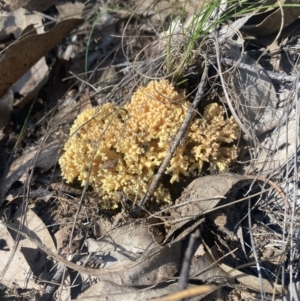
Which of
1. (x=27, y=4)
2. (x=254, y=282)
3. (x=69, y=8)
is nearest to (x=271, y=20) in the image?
(x=254, y=282)

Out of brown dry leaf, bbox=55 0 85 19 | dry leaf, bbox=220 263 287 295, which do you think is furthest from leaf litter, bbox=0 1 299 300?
brown dry leaf, bbox=55 0 85 19

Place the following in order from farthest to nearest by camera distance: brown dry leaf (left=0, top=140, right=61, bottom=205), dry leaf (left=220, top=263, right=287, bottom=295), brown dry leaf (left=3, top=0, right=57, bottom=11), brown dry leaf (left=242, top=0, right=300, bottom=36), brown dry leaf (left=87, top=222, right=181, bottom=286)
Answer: brown dry leaf (left=3, top=0, right=57, bottom=11)
brown dry leaf (left=0, top=140, right=61, bottom=205)
brown dry leaf (left=242, top=0, right=300, bottom=36)
brown dry leaf (left=87, top=222, right=181, bottom=286)
dry leaf (left=220, top=263, right=287, bottom=295)

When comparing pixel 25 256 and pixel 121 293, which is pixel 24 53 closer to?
pixel 25 256

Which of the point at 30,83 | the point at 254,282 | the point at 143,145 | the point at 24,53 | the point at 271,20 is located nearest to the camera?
the point at 254,282

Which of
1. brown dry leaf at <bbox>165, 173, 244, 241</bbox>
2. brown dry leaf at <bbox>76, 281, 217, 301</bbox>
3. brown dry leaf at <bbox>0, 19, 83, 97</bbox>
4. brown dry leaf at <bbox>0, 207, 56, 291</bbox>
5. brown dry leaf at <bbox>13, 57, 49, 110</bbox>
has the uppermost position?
brown dry leaf at <bbox>0, 19, 83, 97</bbox>

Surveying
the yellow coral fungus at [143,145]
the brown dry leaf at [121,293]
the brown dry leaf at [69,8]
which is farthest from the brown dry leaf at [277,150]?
the brown dry leaf at [69,8]

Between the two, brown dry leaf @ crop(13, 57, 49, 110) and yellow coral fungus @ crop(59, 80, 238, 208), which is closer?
yellow coral fungus @ crop(59, 80, 238, 208)

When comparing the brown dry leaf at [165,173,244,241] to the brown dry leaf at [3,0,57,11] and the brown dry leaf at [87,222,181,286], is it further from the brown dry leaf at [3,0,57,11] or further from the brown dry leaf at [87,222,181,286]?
the brown dry leaf at [3,0,57,11]
